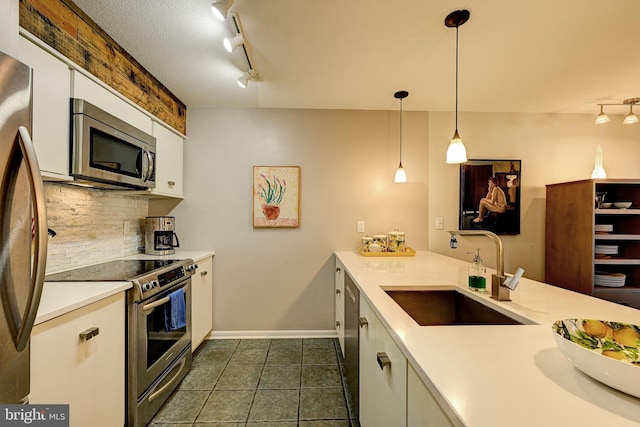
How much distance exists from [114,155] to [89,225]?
0.67 metres

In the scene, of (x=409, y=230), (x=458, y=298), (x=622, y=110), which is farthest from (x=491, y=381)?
(x=622, y=110)

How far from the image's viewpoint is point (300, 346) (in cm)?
262

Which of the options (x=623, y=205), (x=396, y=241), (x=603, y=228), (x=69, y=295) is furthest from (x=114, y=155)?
(x=623, y=205)

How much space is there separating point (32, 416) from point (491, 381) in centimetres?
139

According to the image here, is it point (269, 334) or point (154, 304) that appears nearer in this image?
point (154, 304)

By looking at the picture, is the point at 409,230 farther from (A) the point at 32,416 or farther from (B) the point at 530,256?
(A) the point at 32,416

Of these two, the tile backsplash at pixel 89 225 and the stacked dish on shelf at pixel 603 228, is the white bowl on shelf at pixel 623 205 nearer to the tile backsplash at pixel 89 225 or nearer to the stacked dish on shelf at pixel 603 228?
the stacked dish on shelf at pixel 603 228

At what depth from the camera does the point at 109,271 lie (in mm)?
1709

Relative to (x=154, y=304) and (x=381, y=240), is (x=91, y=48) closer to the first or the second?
(x=154, y=304)

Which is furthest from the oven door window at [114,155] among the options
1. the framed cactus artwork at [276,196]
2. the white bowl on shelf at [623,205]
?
the white bowl on shelf at [623,205]

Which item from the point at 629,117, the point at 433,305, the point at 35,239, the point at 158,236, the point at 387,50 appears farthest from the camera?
the point at 629,117

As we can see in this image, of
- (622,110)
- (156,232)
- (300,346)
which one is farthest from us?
(622,110)

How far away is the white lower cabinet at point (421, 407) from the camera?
0.62 m

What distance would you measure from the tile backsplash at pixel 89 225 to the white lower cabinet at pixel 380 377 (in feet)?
6.32
